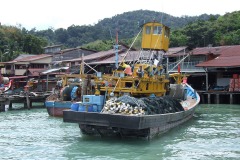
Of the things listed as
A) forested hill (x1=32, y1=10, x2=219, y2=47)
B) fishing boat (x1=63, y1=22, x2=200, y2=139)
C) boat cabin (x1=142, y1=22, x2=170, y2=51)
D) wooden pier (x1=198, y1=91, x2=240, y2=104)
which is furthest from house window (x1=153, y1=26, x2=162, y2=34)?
forested hill (x1=32, y1=10, x2=219, y2=47)

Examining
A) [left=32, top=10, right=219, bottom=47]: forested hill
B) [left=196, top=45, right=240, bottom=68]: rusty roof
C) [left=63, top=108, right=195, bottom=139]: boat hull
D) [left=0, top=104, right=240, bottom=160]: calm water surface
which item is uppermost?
[left=32, top=10, right=219, bottom=47]: forested hill

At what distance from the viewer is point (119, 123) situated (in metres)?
14.9

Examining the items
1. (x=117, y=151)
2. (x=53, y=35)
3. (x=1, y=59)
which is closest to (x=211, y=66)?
(x=117, y=151)

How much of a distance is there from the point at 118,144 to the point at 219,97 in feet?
79.5

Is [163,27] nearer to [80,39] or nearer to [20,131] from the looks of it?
[20,131]

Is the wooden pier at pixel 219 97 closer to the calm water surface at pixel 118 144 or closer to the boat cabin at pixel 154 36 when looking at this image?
the boat cabin at pixel 154 36

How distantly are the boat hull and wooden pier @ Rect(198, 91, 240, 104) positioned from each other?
19.7 meters

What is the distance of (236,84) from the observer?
3666cm

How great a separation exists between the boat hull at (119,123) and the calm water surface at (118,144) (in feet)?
1.02

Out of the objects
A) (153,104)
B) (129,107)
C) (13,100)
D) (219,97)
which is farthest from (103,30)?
(129,107)

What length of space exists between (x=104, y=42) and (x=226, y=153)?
6761 centimetres

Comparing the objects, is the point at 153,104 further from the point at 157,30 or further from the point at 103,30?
the point at 103,30

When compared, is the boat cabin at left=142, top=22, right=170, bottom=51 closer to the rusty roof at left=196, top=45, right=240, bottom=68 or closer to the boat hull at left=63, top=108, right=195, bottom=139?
the boat hull at left=63, top=108, right=195, bottom=139

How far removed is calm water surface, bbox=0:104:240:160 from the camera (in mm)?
13711
